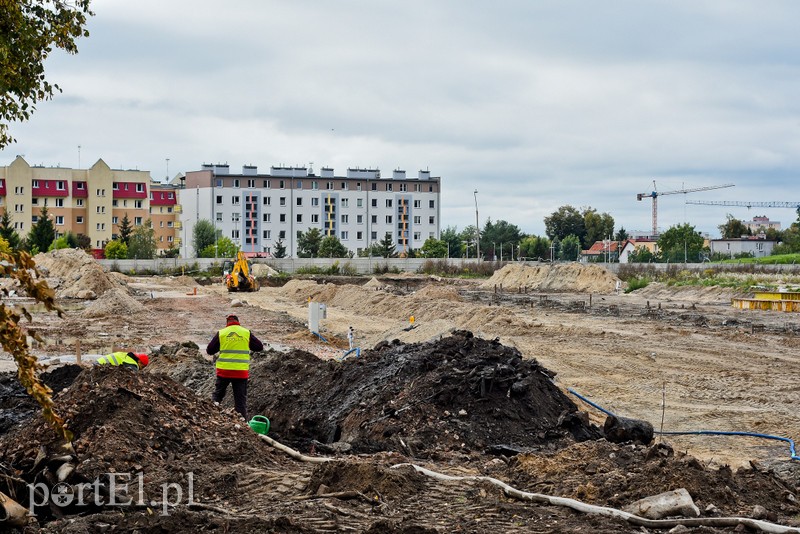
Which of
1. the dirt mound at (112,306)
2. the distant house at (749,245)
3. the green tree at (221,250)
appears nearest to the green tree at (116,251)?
the green tree at (221,250)

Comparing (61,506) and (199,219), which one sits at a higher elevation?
(199,219)

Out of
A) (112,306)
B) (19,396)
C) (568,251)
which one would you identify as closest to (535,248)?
(568,251)

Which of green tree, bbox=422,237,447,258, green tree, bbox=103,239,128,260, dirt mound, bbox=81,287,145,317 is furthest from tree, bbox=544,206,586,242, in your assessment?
dirt mound, bbox=81,287,145,317

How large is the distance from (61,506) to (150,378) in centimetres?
259

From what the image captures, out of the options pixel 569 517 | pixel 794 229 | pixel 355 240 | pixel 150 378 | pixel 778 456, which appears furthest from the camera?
pixel 355 240

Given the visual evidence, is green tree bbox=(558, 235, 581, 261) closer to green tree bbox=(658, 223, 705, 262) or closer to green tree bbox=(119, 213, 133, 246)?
green tree bbox=(658, 223, 705, 262)

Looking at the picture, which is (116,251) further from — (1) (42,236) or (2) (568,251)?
(2) (568,251)

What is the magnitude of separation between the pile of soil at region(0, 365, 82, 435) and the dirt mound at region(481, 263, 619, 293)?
4617 centimetres

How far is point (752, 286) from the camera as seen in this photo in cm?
4594

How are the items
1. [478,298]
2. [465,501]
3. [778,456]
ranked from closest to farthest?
1. [465,501]
2. [778,456]
3. [478,298]

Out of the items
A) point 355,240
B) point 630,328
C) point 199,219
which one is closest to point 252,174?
point 199,219

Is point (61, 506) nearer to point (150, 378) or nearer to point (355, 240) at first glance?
point (150, 378)

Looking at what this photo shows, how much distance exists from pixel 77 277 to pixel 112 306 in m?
16.4

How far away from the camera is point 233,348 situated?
11.6 m
